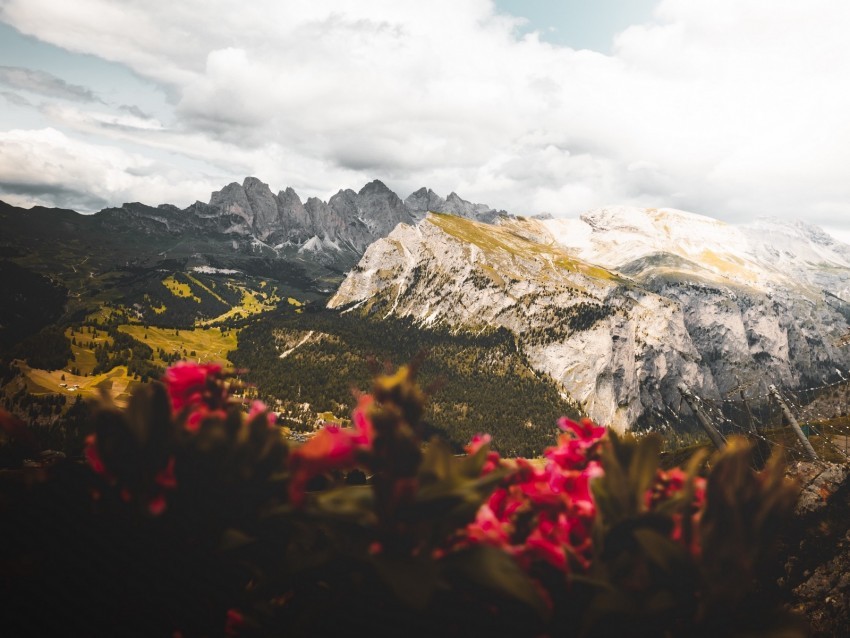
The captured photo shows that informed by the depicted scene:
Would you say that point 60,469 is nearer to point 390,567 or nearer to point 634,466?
point 390,567

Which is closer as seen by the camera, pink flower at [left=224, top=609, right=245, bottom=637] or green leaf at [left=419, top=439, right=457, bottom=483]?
green leaf at [left=419, top=439, right=457, bottom=483]

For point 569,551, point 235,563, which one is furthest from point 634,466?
point 235,563

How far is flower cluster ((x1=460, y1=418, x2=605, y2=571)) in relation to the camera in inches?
97.9

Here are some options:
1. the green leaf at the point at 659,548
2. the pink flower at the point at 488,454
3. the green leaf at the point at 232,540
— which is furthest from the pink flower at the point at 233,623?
the green leaf at the point at 659,548

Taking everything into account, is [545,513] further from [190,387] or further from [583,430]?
[190,387]

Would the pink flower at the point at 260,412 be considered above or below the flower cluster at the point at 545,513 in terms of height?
above

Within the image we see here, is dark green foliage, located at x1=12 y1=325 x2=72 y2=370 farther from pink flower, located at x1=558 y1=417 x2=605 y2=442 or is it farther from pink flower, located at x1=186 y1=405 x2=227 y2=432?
pink flower, located at x1=558 y1=417 x2=605 y2=442

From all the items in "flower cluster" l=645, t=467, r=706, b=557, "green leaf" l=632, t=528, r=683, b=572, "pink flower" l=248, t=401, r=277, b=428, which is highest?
"pink flower" l=248, t=401, r=277, b=428

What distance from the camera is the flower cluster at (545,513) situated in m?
2.49

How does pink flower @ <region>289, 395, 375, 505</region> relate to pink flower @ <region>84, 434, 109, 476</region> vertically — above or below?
above

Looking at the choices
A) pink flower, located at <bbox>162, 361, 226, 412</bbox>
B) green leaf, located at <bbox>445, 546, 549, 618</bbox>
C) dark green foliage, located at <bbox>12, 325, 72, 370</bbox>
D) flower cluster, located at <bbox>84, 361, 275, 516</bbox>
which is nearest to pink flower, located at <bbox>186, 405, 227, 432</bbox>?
flower cluster, located at <bbox>84, 361, 275, 516</bbox>

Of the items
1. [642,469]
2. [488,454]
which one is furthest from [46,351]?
[642,469]

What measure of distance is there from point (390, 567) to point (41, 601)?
171 centimetres

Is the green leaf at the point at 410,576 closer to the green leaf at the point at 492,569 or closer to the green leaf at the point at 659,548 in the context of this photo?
the green leaf at the point at 492,569
